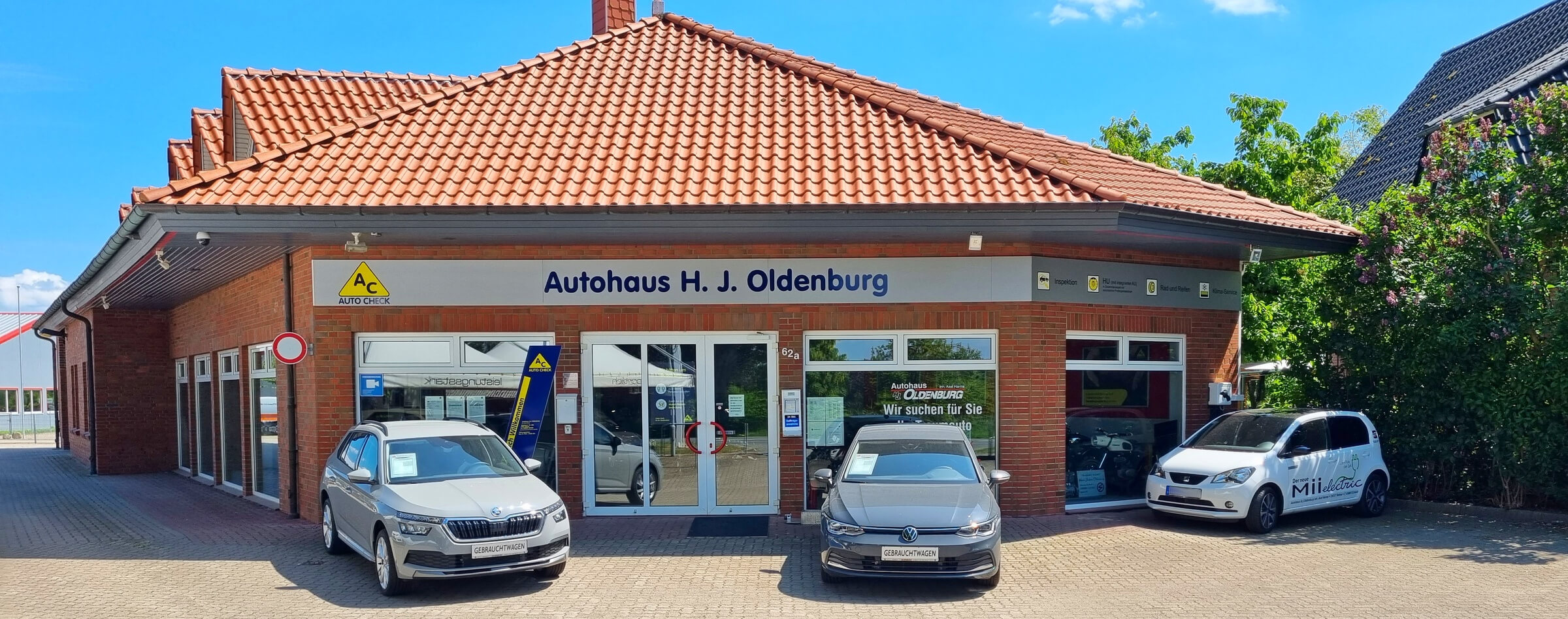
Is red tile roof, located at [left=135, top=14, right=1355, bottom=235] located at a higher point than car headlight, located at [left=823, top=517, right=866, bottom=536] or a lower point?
higher

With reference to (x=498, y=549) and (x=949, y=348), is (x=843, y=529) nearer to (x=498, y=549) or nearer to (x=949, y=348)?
(x=498, y=549)

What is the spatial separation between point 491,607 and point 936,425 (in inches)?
184

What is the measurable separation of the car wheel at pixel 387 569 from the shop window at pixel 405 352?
3.61 metres

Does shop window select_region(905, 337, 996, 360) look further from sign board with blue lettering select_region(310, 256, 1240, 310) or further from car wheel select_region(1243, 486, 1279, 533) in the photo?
car wheel select_region(1243, 486, 1279, 533)

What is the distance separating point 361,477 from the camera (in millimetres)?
9484

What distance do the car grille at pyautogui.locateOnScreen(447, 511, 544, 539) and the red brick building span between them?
3209mm

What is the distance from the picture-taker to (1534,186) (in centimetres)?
1245

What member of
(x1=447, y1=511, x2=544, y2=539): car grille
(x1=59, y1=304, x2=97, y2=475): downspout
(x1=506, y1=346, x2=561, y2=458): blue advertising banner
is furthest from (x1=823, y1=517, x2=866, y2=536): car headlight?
(x1=59, y1=304, x2=97, y2=475): downspout

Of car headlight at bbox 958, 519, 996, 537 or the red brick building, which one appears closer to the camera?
car headlight at bbox 958, 519, 996, 537

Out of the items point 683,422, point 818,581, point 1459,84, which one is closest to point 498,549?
point 818,581

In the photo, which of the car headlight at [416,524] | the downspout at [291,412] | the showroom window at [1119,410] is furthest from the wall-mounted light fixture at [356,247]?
the showroom window at [1119,410]

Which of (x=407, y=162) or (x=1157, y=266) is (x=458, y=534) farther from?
(x=1157, y=266)

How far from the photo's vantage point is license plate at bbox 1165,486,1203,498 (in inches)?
456

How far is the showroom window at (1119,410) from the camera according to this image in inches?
509
